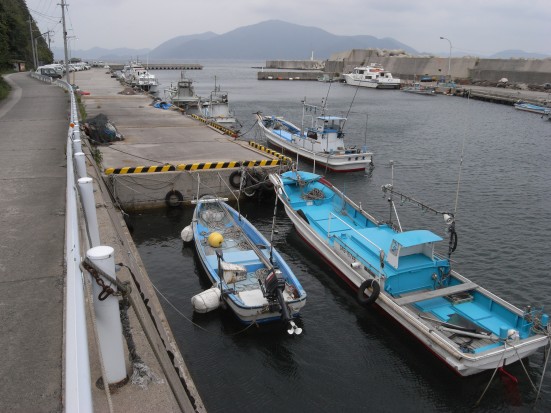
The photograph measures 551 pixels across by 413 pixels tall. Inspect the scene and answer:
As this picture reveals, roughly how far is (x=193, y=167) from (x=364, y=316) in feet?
37.3

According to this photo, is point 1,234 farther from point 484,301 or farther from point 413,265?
point 484,301

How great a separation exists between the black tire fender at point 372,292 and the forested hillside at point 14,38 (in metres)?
37.3

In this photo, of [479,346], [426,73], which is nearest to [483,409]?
[479,346]

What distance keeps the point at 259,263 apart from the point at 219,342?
2.94m

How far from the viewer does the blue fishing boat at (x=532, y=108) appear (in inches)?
2204

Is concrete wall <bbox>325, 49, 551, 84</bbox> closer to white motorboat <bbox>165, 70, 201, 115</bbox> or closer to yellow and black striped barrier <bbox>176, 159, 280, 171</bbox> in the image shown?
white motorboat <bbox>165, 70, 201, 115</bbox>

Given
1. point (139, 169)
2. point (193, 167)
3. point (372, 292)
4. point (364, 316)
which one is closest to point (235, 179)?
point (193, 167)

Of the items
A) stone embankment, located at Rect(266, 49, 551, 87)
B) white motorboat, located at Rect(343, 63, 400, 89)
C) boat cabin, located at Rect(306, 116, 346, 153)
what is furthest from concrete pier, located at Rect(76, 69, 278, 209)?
stone embankment, located at Rect(266, 49, 551, 87)

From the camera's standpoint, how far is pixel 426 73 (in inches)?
4380

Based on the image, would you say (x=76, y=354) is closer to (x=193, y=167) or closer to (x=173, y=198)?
(x=173, y=198)

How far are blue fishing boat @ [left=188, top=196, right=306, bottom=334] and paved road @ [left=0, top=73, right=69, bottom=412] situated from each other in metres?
4.62

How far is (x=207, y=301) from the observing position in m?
12.1

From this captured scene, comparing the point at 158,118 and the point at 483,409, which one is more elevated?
the point at 158,118

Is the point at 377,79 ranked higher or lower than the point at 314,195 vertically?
higher
